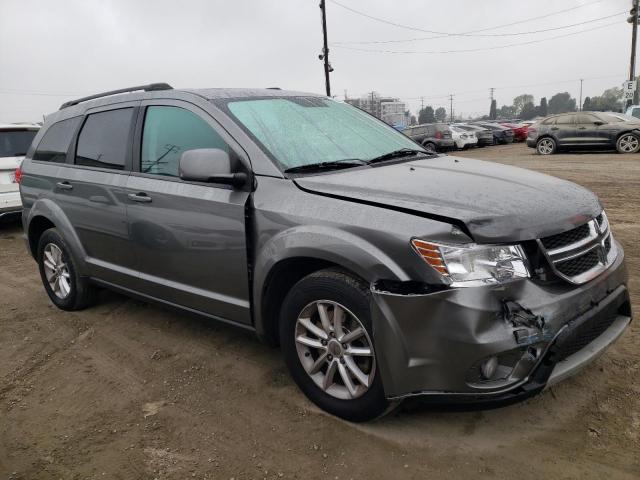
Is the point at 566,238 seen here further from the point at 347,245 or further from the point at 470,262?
the point at 347,245

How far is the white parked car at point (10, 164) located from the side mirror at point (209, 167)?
20.3ft

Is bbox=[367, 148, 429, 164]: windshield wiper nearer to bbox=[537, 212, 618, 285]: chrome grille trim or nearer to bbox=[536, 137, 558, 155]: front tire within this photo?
bbox=[537, 212, 618, 285]: chrome grille trim

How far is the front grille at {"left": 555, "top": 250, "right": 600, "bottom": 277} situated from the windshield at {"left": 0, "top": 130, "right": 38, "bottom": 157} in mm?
8004

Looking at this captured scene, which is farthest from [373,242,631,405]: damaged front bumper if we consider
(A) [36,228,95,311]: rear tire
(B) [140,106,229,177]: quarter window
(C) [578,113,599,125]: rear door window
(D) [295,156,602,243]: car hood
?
(C) [578,113,599,125]: rear door window

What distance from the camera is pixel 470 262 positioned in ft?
7.70

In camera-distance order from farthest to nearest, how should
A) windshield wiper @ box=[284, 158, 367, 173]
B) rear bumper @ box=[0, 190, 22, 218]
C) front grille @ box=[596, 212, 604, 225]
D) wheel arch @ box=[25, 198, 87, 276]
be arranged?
rear bumper @ box=[0, 190, 22, 218]
wheel arch @ box=[25, 198, 87, 276]
windshield wiper @ box=[284, 158, 367, 173]
front grille @ box=[596, 212, 604, 225]

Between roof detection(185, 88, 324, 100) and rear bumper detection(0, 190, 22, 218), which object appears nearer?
roof detection(185, 88, 324, 100)

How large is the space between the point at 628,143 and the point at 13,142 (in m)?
16.7

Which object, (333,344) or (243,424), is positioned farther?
(243,424)

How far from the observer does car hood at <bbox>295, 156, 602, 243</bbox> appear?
7.91 feet

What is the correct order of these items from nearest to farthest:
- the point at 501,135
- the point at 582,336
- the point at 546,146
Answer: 1. the point at 582,336
2. the point at 546,146
3. the point at 501,135

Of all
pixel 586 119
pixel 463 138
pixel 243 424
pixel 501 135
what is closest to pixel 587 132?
pixel 586 119

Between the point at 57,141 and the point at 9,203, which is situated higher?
the point at 57,141

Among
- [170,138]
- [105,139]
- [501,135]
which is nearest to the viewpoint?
[170,138]
